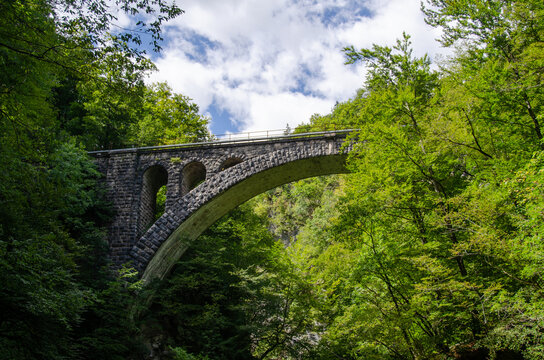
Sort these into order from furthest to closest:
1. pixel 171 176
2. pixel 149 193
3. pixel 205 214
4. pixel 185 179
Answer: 1. pixel 149 193
2. pixel 185 179
3. pixel 205 214
4. pixel 171 176

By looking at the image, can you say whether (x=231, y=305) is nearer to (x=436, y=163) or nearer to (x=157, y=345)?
(x=157, y=345)

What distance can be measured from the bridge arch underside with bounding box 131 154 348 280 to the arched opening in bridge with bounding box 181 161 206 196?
3.45 ft

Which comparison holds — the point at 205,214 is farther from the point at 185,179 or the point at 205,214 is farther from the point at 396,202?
the point at 396,202

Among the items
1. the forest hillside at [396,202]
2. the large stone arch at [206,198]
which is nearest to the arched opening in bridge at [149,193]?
the large stone arch at [206,198]

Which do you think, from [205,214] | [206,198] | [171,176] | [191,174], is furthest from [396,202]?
[191,174]

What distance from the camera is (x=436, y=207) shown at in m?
6.22

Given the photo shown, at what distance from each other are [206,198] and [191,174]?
1967mm

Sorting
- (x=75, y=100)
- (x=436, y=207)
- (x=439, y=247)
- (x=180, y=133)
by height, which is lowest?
(x=439, y=247)

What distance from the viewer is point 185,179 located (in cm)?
1255

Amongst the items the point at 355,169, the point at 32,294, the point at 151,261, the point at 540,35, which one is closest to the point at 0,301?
the point at 32,294

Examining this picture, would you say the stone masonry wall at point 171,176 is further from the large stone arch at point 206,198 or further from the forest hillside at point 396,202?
the forest hillside at point 396,202

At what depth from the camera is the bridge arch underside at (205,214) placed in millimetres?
11078

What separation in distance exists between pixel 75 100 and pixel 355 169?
1529cm

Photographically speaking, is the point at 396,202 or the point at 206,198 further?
the point at 206,198
